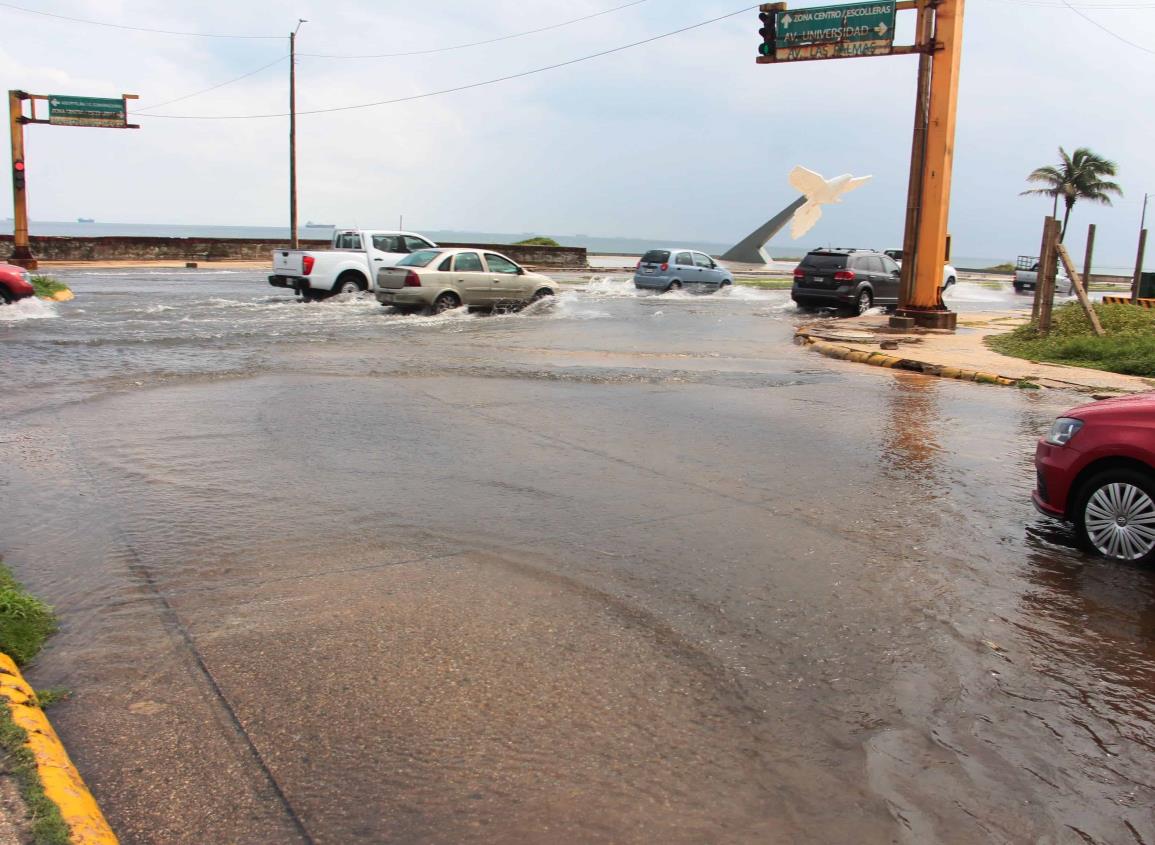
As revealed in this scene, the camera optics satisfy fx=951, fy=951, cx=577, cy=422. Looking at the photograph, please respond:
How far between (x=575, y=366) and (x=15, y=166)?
2935cm

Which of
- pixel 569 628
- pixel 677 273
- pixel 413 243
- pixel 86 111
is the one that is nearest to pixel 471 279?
pixel 413 243

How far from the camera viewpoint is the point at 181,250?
43.6 meters

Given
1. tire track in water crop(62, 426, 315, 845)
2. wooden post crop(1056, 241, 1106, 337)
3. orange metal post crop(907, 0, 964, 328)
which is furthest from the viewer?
orange metal post crop(907, 0, 964, 328)

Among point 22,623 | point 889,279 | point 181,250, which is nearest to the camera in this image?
point 22,623

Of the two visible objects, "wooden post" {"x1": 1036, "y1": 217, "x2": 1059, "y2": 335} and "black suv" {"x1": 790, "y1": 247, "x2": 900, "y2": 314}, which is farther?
"black suv" {"x1": 790, "y1": 247, "x2": 900, "y2": 314}

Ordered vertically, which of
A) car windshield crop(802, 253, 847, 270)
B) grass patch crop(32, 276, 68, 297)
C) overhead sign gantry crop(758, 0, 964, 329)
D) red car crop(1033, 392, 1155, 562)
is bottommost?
red car crop(1033, 392, 1155, 562)

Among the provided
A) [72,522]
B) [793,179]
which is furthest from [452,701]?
[793,179]

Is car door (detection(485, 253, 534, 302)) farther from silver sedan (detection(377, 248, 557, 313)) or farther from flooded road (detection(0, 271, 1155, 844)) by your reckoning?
flooded road (detection(0, 271, 1155, 844))

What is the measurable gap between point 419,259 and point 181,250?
27.2 m

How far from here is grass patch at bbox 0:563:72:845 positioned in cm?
281

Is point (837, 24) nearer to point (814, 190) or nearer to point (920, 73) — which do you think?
point (920, 73)

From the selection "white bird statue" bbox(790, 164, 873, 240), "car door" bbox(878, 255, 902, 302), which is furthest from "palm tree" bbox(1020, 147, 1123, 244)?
"car door" bbox(878, 255, 902, 302)

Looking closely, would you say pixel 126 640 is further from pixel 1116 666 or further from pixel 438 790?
pixel 1116 666

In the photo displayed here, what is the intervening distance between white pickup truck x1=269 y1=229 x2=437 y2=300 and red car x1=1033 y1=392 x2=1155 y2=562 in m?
18.0
